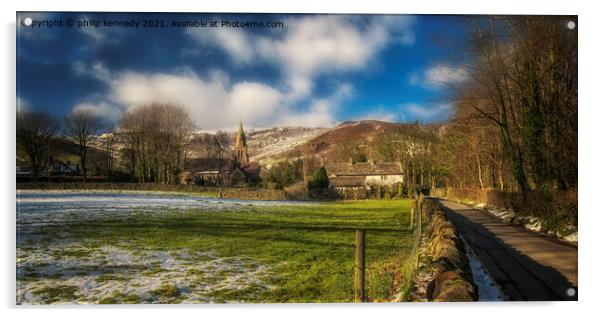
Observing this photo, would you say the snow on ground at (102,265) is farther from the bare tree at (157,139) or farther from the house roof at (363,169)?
the house roof at (363,169)

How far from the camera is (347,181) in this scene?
6.00m

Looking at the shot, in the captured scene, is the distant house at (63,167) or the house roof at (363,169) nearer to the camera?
the distant house at (63,167)

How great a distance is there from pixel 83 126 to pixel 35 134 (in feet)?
1.92

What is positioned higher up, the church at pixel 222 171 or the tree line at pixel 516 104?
the tree line at pixel 516 104

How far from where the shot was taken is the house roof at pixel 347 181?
232 inches

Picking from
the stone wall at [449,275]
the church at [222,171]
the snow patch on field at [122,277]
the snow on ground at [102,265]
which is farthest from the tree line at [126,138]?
the stone wall at [449,275]

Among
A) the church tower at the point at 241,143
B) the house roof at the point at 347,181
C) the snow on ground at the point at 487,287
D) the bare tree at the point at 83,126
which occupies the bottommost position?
the snow on ground at the point at 487,287

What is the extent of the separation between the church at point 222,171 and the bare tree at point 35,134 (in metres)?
1.85

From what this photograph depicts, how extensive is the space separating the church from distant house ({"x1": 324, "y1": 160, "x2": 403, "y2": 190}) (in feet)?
3.90

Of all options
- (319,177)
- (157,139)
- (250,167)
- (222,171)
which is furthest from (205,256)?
(319,177)

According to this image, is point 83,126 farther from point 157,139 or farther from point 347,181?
point 347,181

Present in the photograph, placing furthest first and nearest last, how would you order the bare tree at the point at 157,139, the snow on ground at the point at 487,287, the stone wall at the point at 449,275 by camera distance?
the bare tree at the point at 157,139 → the snow on ground at the point at 487,287 → the stone wall at the point at 449,275

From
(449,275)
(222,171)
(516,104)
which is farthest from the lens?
(516,104)

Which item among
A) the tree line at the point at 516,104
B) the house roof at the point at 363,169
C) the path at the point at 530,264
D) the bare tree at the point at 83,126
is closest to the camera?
the path at the point at 530,264
